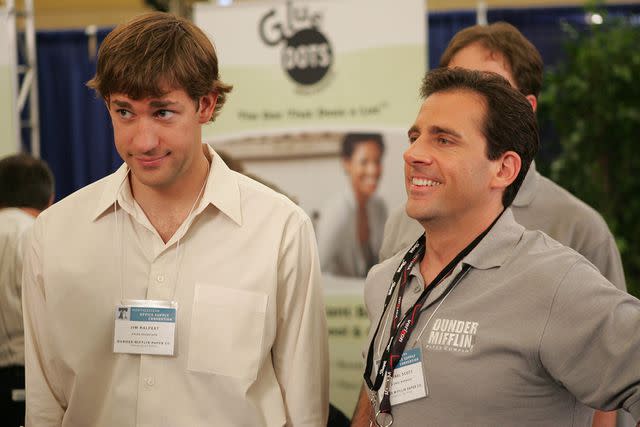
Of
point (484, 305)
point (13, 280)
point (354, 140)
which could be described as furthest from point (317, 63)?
point (484, 305)

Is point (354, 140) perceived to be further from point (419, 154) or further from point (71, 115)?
point (71, 115)

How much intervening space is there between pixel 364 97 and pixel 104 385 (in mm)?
2938

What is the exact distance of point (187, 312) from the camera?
2002mm

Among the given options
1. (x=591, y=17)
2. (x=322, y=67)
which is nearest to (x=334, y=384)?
(x=322, y=67)

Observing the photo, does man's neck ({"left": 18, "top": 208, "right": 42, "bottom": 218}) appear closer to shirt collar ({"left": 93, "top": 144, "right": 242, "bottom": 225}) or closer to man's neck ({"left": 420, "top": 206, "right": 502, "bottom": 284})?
shirt collar ({"left": 93, "top": 144, "right": 242, "bottom": 225})

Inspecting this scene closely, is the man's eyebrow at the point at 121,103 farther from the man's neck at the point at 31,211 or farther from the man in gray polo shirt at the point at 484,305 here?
the man's neck at the point at 31,211

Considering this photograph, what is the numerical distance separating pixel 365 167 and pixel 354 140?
16cm

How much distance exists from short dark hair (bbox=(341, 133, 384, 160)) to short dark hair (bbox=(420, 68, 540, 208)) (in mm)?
2643

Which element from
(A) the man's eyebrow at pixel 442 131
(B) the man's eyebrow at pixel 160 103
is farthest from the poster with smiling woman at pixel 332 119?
(B) the man's eyebrow at pixel 160 103

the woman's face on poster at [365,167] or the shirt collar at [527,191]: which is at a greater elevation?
the shirt collar at [527,191]

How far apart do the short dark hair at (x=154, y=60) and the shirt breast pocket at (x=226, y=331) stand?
475 millimetres

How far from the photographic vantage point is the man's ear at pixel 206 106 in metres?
2.03

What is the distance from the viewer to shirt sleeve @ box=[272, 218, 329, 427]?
2.01 meters

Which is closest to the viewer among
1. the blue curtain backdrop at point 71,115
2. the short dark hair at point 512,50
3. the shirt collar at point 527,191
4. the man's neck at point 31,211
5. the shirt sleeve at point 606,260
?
the shirt sleeve at point 606,260
